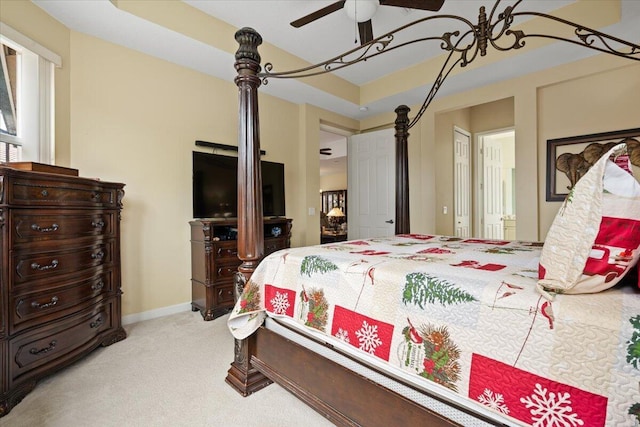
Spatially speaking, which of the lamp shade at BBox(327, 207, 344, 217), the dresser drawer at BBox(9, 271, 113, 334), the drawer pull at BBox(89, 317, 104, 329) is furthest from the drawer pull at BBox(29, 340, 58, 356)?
the lamp shade at BBox(327, 207, 344, 217)

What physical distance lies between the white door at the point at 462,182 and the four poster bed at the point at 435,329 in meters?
3.10

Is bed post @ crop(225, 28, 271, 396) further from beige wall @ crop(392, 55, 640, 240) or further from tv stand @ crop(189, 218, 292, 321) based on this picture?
beige wall @ crop(392, 55, 640, 240)

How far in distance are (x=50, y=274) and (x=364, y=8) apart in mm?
2873

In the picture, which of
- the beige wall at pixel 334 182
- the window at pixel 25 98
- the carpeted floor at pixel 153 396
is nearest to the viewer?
the carpeted floor at pixel 153 396

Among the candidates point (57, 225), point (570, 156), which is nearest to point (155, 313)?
point (57, 225)

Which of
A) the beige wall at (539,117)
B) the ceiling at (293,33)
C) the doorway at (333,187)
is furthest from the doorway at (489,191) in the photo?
the doorway at (333,187)

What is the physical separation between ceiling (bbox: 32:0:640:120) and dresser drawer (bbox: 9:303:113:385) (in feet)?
7.50

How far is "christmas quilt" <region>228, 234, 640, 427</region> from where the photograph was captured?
68 centimetres

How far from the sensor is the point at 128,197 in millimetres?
2803

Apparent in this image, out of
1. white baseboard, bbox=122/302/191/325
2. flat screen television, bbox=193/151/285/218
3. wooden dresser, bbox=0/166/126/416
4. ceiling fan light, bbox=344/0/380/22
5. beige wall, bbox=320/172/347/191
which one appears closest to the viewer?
wooden dresser, bbox=0/166/126/416

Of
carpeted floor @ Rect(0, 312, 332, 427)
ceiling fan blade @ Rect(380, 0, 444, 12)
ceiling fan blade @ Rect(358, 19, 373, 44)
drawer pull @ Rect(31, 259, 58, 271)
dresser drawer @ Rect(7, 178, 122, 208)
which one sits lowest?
carpeted floor @ Rect(0, 312, 332, 427)

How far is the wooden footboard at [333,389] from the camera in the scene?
1062 mm

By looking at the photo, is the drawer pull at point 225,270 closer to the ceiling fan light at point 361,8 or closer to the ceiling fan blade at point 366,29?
the ceiling fan blade at point 366,29

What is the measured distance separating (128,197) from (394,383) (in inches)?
111
